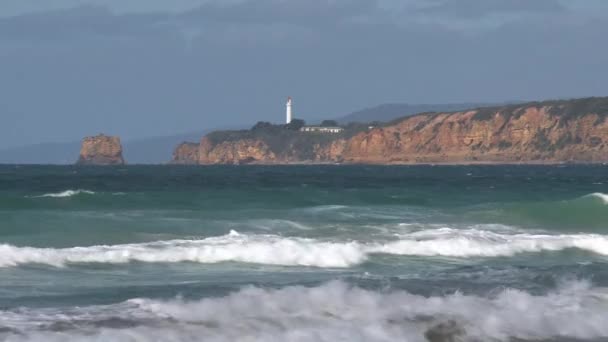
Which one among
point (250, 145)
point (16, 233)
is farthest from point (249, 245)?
point (250, 145)

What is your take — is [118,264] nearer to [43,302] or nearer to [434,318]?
[43,302]

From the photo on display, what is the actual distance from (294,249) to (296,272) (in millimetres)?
2728

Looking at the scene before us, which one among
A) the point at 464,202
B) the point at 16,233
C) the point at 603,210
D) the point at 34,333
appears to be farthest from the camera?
the point at 464,202

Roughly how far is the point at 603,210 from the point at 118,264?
67.9 ft

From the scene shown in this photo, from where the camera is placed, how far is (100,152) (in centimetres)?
18425

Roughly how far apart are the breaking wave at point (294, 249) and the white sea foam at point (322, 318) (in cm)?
602

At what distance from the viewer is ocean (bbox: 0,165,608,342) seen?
1366 centimetres

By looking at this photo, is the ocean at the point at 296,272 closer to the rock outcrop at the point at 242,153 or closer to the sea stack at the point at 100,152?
the rock outcrop at the point at 242,153

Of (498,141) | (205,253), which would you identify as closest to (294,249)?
(205,253)

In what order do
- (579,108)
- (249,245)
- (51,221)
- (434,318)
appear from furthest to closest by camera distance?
(579,108) → (51,221) → (249,245) → (434,318)

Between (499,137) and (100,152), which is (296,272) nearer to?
(499,137)

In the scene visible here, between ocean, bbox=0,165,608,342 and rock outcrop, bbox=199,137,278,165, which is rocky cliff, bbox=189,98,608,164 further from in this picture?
ocean, bbox=0,165,608,342

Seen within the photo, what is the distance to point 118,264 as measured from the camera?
2030cm

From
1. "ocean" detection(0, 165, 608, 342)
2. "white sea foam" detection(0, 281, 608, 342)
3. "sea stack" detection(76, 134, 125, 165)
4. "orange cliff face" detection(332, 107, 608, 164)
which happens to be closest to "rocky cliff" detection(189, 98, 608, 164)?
"orange cliff face" detection(332, 107, 608, 164)
